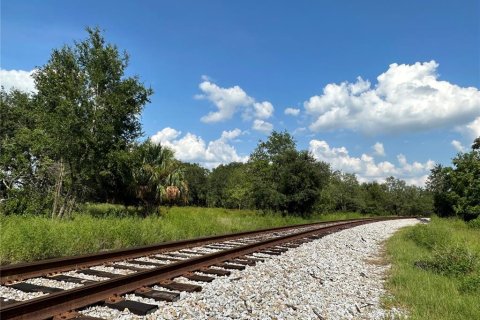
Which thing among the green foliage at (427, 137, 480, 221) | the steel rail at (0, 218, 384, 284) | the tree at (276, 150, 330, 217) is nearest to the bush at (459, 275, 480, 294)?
the steel rail at (0, 218, 384, 284)

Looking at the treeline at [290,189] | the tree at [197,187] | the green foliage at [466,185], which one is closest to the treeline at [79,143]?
the treeline at [290,189]

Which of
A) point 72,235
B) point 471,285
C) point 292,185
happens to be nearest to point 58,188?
point 72,235

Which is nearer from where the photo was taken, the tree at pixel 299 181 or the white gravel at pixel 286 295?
the white gravel at pixel 286 295

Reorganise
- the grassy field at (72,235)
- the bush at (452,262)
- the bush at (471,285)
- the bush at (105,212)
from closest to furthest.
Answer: the bush at (471,285), the grassy field at (72,235), the bush at (452,262), the bush at (105,212)

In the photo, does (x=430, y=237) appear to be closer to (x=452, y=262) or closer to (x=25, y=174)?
(x=452, y=262)

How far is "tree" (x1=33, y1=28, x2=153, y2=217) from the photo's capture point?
56.9 ft

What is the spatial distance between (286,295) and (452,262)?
5.28 metres

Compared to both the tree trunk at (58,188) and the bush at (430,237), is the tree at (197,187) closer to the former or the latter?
the tree trunk at (58,188)

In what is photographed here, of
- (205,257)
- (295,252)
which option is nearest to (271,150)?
(295,252)

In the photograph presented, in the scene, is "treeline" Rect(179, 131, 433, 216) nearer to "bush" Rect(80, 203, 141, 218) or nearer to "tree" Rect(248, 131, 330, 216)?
"tree" Rect(248, 131, 330, 216)

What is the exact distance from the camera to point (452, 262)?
31.1ft

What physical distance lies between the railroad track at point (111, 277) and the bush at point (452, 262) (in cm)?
425

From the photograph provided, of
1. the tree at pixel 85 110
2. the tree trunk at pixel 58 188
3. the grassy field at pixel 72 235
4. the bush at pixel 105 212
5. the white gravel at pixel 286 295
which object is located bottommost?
the white gravel at pixel 286 295

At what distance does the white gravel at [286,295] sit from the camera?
5418mm
